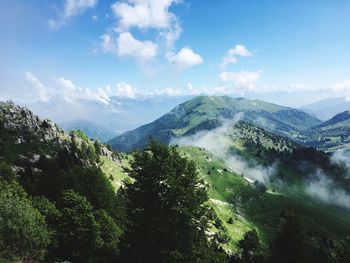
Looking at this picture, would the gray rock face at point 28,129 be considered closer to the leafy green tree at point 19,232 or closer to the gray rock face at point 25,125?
the gray rock face at point 25,125

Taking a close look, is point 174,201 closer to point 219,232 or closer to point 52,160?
point 52,160

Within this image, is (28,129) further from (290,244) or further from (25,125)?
(290,244)

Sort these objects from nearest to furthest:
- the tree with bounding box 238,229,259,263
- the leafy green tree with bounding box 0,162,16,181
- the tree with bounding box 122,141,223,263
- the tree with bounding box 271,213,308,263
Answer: the tree with bounding box 122,141,223,263, the tree with bounding box 271,213,308,263, the leafy green tree with bounding box 0,162,16,181, the tree with bounding box 238,229,259,263

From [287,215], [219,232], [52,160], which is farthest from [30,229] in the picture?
[219,232]

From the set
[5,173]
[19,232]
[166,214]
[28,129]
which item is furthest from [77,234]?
[28,129]

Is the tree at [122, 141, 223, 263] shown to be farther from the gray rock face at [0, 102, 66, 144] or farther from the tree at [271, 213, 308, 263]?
the gray rock face at [0, 102, 66, 144]

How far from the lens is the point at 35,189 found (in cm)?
10719

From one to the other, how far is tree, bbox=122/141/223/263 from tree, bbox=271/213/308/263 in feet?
52.7

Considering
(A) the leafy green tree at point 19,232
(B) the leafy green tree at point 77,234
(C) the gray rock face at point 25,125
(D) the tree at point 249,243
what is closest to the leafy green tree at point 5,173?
(B) the leafy green tree at point 77,234

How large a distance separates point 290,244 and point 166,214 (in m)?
22.0

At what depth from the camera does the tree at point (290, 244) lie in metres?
46.1

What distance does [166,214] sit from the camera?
33562mm

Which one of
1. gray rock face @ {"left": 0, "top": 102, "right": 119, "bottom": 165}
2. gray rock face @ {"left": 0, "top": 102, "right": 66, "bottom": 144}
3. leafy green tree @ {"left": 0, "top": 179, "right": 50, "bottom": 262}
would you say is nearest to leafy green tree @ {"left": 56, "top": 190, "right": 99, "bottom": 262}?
leafy green tree @ {"left": 0, "top": 179, "right": 50, "bottom": 262}

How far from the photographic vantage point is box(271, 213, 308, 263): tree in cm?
4606
